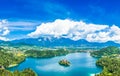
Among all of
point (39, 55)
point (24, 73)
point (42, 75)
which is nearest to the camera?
point (24, 73)

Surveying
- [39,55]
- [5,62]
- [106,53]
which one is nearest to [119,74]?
[5,62]

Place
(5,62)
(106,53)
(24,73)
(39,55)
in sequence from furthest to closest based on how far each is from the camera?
(106,53) < (39,55) < (5,62) < (24,73)

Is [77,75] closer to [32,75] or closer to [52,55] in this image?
[32,75]

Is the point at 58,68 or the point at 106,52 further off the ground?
the point at 106,52

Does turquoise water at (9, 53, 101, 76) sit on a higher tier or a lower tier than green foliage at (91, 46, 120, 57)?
lower

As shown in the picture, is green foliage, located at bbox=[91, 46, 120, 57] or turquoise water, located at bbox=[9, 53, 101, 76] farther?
green foliage, located at bbox=[91, 46, 120, 57]

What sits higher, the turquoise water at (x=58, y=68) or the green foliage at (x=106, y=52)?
the green foliage at (x=106, y=52)

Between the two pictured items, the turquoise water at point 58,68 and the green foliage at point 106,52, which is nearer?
the turquoise water at point 58,68

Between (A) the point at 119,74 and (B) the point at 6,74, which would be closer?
(B) the point at 6,74

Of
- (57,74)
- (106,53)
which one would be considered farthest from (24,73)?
(106,53)

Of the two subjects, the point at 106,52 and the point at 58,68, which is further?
the point at 106,52
